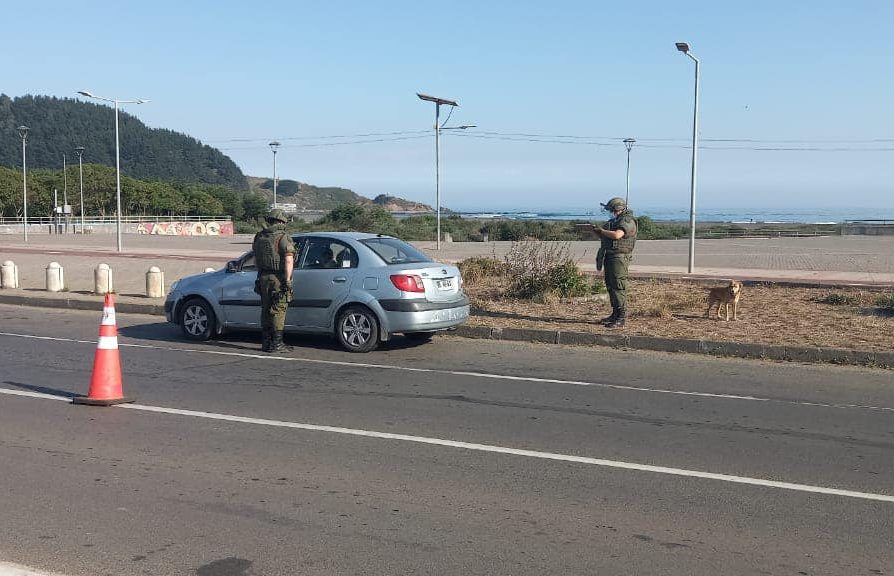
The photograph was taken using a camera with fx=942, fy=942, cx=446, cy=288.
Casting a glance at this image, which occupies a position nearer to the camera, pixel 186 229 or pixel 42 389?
pixel 42 389

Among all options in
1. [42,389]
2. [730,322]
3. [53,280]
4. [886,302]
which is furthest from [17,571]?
[53,280]

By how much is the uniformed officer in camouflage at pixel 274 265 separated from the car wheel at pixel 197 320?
1531mm

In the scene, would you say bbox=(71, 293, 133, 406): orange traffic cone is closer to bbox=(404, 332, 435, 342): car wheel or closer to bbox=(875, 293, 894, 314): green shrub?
bbox=(404, 332, 435, 342): car wheel

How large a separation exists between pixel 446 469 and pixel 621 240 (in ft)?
23.3

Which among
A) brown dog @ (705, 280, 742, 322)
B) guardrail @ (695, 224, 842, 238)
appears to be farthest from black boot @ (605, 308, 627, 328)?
guardrail @ (695, 224, 842, 238)

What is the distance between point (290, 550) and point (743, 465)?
3.44 m

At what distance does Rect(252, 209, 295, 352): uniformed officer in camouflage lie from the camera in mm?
11328

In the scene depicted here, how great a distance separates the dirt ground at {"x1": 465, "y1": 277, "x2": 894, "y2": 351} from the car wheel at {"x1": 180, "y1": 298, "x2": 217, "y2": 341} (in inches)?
147

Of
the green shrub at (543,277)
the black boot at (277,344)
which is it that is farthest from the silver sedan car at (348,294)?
the green shrub at (543,277)

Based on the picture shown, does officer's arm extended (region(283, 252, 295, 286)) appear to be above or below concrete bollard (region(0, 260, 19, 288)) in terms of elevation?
above

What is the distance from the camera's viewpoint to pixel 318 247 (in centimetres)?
1234

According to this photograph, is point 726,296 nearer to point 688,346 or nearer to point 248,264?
point 688,346

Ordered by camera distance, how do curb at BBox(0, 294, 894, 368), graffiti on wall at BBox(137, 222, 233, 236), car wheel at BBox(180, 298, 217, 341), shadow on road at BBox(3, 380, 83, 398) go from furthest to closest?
graffiti on wall at BBox(137, 222, 233, 236) → car wheel at BBox(180, 298, 217, 341) → curb at BBox(0, 294, 894, 368) → shadow on road at BBox(3, 380, 83, 398)

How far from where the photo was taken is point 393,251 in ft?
40.3
